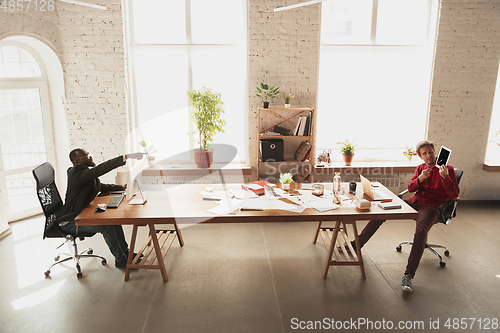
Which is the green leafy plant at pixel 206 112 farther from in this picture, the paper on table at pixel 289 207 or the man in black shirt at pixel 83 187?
the paper on table at pixel 289 207

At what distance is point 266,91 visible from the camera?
227 inches

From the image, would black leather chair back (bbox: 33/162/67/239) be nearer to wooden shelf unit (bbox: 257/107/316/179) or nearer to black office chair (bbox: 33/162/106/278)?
black office chair (bbox: 33/162/106/278)

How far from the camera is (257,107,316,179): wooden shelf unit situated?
566 cm

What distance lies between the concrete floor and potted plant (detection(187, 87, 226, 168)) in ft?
4.64

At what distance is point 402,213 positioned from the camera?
356 cm

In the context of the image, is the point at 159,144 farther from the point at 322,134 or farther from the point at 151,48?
the point at 322,134

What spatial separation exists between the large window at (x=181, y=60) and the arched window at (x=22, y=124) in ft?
4.49

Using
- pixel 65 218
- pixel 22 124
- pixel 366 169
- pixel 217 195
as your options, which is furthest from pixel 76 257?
pixel 366 169

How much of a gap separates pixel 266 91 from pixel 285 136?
0.80 meters

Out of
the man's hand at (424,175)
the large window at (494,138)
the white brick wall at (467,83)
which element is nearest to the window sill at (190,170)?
the man's hand at (424,175)

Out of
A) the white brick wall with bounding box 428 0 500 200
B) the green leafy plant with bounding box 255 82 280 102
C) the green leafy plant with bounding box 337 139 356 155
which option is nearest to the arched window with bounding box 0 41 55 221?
the green leafy plant with bounding box 255 82 280 102

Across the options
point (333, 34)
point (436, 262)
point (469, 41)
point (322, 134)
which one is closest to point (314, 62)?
point (333, 34)

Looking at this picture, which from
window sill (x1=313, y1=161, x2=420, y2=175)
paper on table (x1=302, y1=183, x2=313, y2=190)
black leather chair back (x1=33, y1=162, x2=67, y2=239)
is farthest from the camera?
window sill (x1=313, y1=161, x2=420, y2=175)

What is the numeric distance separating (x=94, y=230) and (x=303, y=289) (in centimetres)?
232
